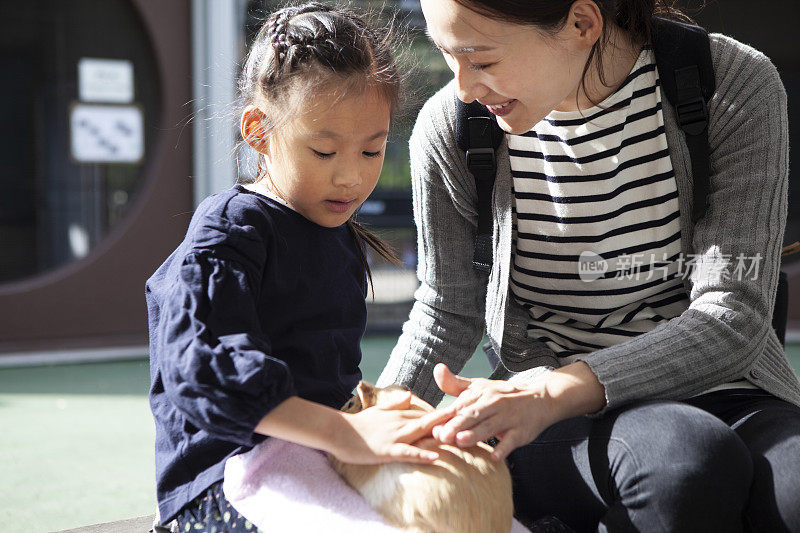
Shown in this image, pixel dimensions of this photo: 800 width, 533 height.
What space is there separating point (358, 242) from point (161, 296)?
0.37 metres

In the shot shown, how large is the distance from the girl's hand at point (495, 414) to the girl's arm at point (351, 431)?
0.03 metres

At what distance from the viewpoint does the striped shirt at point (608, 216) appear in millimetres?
1354

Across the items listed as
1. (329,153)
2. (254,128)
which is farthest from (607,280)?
(254,128)

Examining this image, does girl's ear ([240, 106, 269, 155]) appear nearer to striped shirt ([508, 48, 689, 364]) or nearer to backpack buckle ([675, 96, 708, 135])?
striped shirt ([508, 48, 689, 364])

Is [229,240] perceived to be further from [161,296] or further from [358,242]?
[358,242]

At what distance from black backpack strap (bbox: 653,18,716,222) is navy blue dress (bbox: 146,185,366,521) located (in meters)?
0.56

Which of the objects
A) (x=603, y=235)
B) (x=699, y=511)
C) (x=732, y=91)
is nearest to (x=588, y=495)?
(x=699, y=511)

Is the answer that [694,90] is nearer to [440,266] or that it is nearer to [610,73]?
[610,73]

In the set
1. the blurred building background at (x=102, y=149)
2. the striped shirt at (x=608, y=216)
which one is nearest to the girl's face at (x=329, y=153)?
the striped shirt at (x=608, y=216)

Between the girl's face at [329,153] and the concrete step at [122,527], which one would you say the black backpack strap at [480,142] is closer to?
the girl's face at [329,153]

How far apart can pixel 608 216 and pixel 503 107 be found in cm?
27

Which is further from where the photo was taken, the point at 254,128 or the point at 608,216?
the point at 608,216

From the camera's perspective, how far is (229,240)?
1.08 metres

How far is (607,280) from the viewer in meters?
1.37
